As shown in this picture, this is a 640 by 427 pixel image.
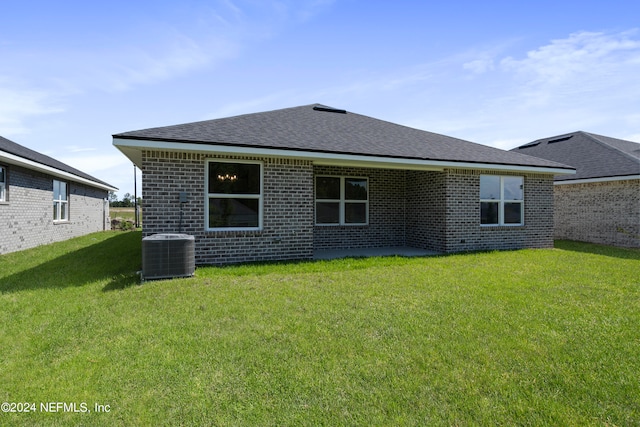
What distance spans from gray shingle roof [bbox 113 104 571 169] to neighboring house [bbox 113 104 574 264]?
0.05 meters

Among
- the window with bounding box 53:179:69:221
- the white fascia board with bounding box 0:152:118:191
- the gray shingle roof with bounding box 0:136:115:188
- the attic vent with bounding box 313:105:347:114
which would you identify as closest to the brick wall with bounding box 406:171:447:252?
the attic vent with bounding box 313:105:347:114

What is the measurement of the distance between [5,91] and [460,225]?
14.8m

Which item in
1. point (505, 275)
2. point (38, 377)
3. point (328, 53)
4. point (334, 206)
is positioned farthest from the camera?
point (334, 206)

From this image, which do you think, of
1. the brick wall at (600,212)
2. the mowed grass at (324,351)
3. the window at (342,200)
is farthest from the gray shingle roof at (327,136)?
the brick wall at (600,212)

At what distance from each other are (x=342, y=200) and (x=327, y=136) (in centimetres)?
243

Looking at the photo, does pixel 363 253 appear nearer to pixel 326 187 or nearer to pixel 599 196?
pixel 326 187

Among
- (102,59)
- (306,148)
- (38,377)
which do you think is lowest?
(38,377)

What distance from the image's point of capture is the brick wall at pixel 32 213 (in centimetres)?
1158

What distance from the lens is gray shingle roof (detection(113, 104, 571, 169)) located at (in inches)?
326

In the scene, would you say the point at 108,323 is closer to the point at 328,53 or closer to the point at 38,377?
the point at 38,377

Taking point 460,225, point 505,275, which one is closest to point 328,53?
point 460,225

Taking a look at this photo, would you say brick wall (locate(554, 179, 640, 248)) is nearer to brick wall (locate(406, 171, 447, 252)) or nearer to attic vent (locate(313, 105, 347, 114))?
brick wall (locate(406, 171, 447, 252))

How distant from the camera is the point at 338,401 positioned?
8.90ft

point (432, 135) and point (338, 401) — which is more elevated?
point (432, 135)
